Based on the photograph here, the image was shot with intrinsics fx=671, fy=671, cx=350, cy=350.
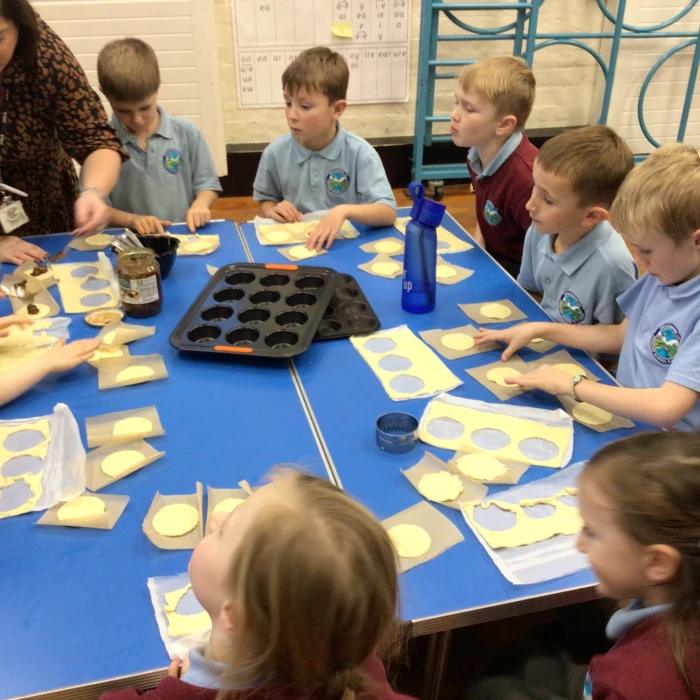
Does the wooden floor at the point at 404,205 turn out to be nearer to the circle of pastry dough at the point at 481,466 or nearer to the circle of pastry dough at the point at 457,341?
the circle of pastry dough at the point at 457,341

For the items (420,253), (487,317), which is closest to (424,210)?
(420,253)

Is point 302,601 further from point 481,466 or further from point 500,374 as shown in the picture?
point 500,374

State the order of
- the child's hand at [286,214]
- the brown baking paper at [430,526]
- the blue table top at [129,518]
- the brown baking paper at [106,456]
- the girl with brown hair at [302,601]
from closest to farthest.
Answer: the girl with brown hair at [302,601] < the blue table top at [129,518] < the brown baking paper at [430,526] < the brown baking paper at [106,456] < the child's hand at [286,214]

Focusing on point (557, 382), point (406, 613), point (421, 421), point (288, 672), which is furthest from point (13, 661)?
point (557, 382)

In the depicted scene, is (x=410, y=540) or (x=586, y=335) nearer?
(x=410, y=540)

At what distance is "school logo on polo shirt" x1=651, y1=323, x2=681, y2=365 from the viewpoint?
1.37 meters

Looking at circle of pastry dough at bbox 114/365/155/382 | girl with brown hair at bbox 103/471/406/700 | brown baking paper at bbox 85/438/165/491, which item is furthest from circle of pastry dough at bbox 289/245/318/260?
girl with brown hair at bbox 103/471/406/700

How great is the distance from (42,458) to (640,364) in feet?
3.98

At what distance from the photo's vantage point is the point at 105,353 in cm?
→ 148

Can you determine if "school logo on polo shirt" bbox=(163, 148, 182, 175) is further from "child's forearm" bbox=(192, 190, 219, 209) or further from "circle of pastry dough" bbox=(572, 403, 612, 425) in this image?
"circle of pastry dough" bbox=(572, 403, 612, 425)

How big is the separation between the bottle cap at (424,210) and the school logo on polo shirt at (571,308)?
398 millimetres

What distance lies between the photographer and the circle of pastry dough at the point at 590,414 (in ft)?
4.23

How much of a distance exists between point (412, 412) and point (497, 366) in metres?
0.26

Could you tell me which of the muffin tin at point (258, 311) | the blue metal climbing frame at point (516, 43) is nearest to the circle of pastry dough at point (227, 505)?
the muffin tin at point (258, 311)
